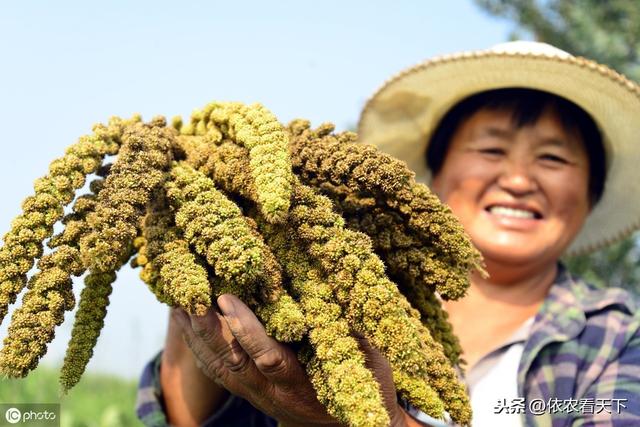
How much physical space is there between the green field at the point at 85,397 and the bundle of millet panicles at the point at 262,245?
1.31 m

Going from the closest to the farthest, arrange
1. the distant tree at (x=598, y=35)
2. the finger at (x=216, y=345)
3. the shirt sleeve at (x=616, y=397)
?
the finger at (x=216, y=345)
the shirt sleeve at (x=616, y=397)
the distant tree at (x=598, y=35)

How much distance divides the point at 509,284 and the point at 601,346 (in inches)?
18.4

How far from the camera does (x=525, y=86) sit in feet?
8.30

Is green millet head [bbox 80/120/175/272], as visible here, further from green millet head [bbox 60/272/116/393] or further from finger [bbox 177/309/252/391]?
finger [bbox 177/309/252/391]

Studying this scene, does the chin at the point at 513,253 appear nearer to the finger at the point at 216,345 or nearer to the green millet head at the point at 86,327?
the finger at the point at 216,345

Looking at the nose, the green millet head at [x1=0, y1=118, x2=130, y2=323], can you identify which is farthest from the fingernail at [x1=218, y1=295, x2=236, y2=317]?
the nose

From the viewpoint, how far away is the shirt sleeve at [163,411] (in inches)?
90.4

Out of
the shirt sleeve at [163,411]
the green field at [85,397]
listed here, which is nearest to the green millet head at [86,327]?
the shirt sleeve at [163,411]

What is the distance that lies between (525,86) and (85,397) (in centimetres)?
495

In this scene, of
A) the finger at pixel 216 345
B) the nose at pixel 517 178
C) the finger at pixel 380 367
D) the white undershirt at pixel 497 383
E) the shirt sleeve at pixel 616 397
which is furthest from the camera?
the nose at pixel 517 178

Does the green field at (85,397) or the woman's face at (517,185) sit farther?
the green field at (85,397)

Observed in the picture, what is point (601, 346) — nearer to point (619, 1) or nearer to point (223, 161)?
point (223, 161)

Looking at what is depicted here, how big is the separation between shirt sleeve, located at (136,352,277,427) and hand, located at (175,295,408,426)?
0.67m

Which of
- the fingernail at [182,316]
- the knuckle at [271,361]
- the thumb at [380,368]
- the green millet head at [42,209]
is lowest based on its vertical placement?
the thumb at [380,368]
